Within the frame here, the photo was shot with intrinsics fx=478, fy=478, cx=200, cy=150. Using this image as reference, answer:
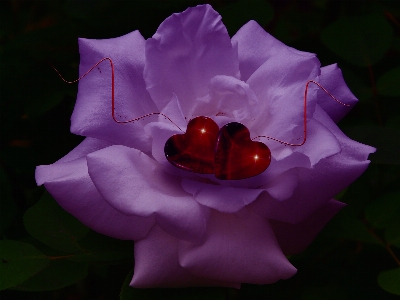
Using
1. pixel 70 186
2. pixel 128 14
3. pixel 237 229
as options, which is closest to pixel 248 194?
pixel 237 229

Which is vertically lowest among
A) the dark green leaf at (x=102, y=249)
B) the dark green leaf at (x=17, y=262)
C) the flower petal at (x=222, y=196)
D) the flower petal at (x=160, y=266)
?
the dark green leaf at (x=17, y=262)

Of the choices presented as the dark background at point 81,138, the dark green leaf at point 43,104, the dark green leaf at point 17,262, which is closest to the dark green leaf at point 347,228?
the dark background at point 81,138

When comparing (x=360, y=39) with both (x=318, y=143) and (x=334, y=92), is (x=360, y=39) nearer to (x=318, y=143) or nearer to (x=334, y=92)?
(x=334, y=92)

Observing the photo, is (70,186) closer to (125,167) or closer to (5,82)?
(125,167)

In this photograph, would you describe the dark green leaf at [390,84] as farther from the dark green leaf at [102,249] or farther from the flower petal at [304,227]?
the dark green leaf at [102,249]

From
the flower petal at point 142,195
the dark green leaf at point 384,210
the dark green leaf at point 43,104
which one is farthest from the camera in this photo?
the dark green leaf at point 43,104

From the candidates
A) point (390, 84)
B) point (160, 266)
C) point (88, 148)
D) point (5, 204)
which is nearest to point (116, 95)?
point (88, 148)
